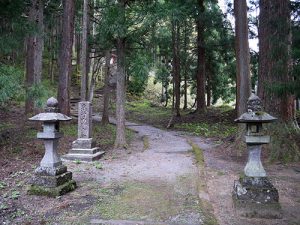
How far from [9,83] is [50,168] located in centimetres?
338

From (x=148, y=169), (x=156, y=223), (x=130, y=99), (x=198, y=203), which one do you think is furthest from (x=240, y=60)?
(x=130, y=99)

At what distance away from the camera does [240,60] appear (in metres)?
10.5

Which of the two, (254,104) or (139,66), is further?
(139,66)

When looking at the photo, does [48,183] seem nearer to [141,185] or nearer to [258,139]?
[141,185]

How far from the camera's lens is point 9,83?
8273 millimetres

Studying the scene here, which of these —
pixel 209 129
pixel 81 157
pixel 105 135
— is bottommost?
pixel 81 157

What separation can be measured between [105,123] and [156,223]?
1145cm

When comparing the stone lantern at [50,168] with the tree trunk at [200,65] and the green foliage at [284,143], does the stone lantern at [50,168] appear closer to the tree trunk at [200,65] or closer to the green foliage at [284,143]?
the green foliage at [284,143]

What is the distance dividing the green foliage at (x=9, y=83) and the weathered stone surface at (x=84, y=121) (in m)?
1.88

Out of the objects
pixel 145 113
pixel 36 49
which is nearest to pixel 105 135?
pixel 36 49

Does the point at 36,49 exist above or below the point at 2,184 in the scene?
above

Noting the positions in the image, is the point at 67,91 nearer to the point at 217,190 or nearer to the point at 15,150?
the point at 15,150

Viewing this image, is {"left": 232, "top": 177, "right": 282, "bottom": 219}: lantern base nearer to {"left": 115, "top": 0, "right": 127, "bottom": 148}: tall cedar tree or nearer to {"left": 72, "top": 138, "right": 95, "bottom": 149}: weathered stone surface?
{"left": 72, "top": 138, "right": 95, "bottom": 149}: weathered stone surface

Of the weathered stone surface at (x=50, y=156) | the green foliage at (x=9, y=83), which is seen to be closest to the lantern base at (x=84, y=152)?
the green foliage at (x=9, y=83)
